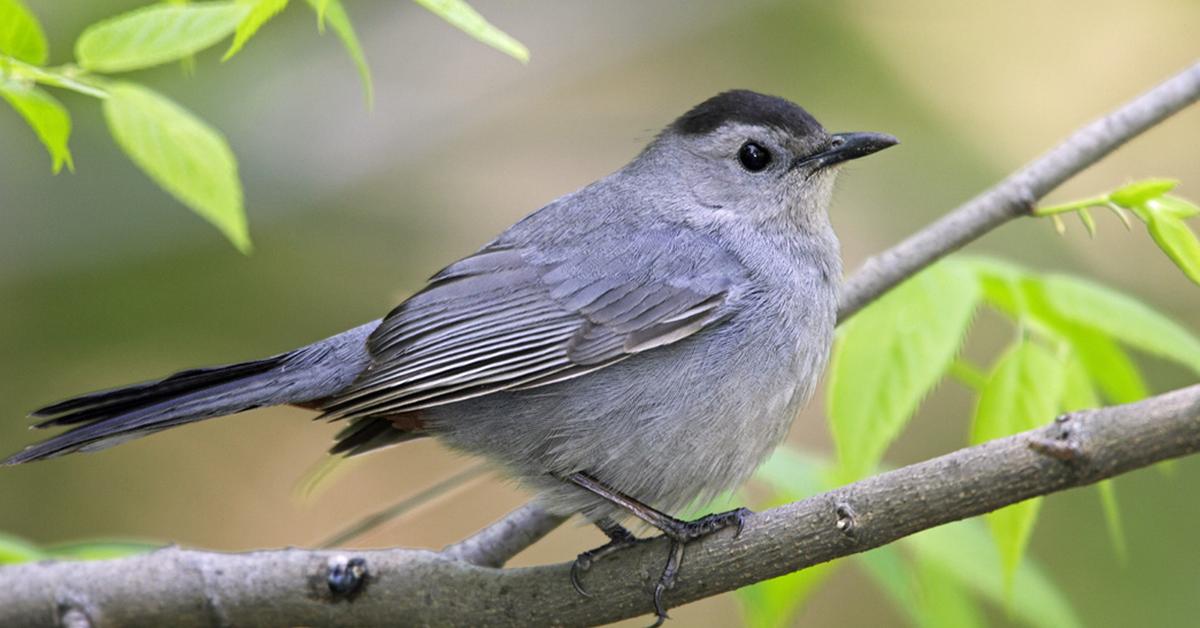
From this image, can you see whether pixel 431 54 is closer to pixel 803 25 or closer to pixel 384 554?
pixel 803 25

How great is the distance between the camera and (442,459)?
6.85m

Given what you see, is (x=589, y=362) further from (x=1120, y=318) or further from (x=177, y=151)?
(x=1120, y=318)

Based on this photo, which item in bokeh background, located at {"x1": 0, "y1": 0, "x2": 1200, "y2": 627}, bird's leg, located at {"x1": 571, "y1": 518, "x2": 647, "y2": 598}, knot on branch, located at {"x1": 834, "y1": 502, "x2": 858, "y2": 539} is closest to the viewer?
knot on branch, located at {"x1": 834, "y1": 502, "x2": 858, "y2": 539}

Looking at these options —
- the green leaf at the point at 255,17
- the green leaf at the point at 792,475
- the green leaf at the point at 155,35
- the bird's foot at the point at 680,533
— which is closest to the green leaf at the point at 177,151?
the green leaf at the point at 155,35

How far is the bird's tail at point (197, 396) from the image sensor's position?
9.48 feet

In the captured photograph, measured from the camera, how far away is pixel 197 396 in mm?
3057

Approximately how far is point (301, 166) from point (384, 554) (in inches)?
122

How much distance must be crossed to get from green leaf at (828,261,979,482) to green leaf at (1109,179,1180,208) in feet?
1.54

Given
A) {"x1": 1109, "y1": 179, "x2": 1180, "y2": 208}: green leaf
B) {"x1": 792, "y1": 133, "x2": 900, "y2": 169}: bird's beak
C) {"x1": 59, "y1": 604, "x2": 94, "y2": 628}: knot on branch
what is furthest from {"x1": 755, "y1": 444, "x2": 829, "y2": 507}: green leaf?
{"x1": 59, "y1": 604, "x2": 94, "y2": 628}: knot on branch

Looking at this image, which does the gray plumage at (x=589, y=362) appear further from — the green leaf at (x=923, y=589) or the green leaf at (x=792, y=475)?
the green leaf at (x=923, y=589)

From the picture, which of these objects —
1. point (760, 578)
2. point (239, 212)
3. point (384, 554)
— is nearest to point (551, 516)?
point (384, 554)

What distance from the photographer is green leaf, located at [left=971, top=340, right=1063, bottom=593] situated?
107 inches

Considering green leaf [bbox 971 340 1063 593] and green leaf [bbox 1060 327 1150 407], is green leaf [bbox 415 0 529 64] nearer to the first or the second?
green leaf [bbox 971 340 1063 593]

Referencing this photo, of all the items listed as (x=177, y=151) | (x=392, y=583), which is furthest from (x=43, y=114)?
(x=392, y=583)
